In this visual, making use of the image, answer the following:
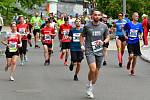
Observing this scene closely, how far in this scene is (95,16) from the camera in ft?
38.7

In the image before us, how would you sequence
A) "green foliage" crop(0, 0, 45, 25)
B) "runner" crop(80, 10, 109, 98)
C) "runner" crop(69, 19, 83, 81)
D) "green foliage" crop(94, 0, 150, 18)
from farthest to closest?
"green foliage" crop(0, 0, 45, 25), "green foliage" crop(94, 0, 150, 18), "runner" crop(69, 19, 83, 81), "runner" crop(80, 10, 109, 98)

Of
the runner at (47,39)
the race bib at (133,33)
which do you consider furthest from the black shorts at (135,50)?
the runner at (47,39)

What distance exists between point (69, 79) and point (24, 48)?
5233 mm

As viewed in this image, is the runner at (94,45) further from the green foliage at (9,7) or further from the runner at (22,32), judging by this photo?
the green foliage at (9,7)

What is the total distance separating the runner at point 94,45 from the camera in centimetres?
1182

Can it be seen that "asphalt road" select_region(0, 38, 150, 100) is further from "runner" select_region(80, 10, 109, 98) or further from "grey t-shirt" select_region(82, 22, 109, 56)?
"grey t-shirt" select_region(82, 22, 109, 56)

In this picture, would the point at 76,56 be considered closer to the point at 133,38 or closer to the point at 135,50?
the point at 135,50

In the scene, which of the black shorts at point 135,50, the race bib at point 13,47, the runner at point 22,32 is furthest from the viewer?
the runner at point 22,32

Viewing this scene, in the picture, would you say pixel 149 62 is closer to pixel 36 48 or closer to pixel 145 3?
pixel 36 48

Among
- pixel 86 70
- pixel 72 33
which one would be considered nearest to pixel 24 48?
pixel 86 70

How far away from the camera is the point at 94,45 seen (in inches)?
469

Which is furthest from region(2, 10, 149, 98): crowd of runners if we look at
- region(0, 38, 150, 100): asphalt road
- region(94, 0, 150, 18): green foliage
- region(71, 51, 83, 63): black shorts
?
region(94, 0, 150, 18): green foliage

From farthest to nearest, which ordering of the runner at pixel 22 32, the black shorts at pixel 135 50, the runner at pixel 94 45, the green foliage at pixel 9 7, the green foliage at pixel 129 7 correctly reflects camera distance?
the green foliage at pixel 9 7
the green foliage at pixel 129 7
the runner at pixel 22 32
the black shorts at pixel 135 50
the runner at pixel 94 45

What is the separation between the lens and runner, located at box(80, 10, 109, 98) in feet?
38.8
